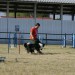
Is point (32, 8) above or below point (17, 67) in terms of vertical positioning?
above

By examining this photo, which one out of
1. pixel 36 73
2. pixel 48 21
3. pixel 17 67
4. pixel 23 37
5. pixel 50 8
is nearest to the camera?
pixel 36 73

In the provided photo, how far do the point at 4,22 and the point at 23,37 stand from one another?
2.58m

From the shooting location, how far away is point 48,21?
3750cm

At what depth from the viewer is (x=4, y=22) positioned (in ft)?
120

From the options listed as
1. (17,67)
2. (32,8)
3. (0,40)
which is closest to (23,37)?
(0,40)

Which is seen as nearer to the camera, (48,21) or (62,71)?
(62,71)

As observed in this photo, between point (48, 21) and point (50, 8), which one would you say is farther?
point (50, 8)

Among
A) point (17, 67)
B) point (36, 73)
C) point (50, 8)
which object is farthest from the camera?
point (50, 8)

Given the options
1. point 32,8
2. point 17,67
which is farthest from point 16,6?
point 17,67

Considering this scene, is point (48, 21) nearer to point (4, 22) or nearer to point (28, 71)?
point (4, 22)

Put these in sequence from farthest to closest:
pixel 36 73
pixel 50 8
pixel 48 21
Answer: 1. pixel 50 8
2. pixel 48 21
3. pixel 36 73

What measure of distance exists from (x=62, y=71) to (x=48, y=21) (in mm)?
24553

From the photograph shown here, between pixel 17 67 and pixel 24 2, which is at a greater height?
pixel 24 2

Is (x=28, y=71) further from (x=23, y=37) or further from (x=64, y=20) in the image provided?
(x=64, y=20)
